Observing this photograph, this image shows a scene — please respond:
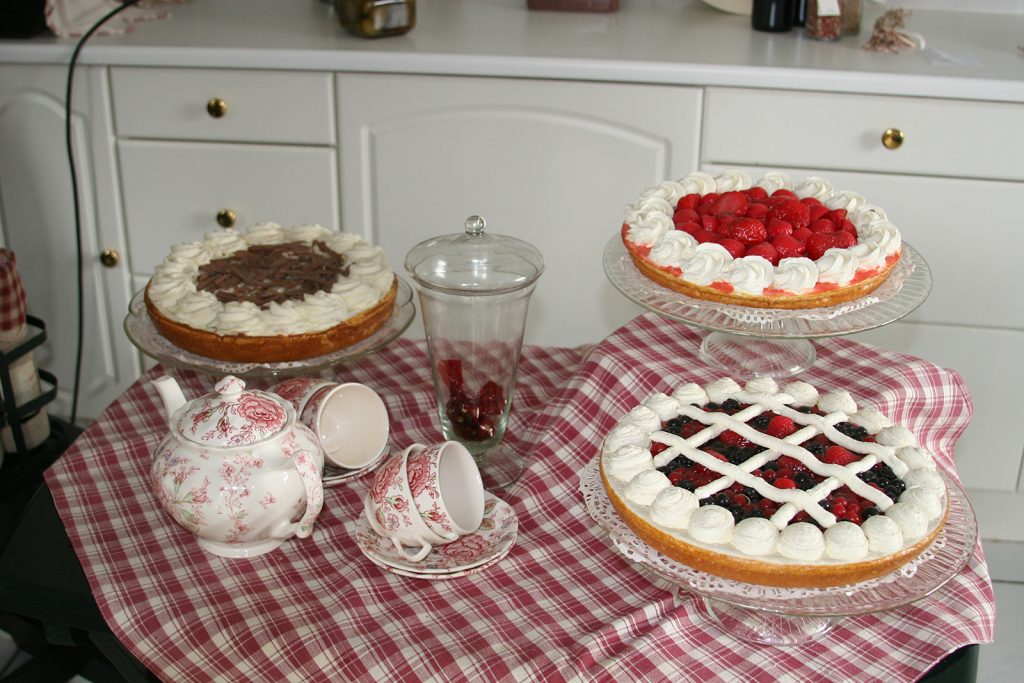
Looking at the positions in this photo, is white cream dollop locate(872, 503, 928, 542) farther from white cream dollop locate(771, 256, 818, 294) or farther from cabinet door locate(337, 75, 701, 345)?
cabinet door locate(337, 75, 701, 345)

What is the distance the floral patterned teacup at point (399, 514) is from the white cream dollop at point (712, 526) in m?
0.24

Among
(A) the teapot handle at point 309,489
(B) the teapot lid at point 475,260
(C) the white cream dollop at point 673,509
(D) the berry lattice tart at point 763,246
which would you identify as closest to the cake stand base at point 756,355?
(D) the berry lattice tart at point 763,246

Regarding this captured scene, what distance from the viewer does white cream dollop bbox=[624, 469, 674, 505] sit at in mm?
939

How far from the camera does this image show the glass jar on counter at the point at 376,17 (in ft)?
6.89

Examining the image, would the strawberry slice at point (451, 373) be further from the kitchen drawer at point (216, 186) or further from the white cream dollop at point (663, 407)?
the kitchen drawer at point (216, 186)

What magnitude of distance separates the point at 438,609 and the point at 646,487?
0.22 m

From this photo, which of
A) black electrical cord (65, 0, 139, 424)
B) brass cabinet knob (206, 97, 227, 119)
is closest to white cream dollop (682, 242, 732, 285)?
brass cabinet knob (206, 97, 227, 119)

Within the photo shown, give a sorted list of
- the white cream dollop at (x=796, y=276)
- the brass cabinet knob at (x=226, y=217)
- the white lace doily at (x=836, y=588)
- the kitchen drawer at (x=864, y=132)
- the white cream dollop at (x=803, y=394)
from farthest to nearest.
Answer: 1. the brass cabinet knob at (x=226, y=217)
2. the kitchen drawer at (x=864, y=132)
3. the white cream dollop at (x=796, y=276)
4. the white cream dollop at (x=803, y=394)
5. the white lace doily at (x=836, y=588)

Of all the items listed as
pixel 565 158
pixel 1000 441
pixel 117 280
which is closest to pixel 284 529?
pixel 565 158

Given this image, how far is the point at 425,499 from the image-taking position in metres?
0.99

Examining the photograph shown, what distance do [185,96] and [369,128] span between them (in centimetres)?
38

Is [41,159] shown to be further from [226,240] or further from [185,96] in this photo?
[226,240]

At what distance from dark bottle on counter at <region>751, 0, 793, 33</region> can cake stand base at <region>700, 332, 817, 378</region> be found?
109 cm

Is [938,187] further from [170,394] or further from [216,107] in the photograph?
[170,394]
